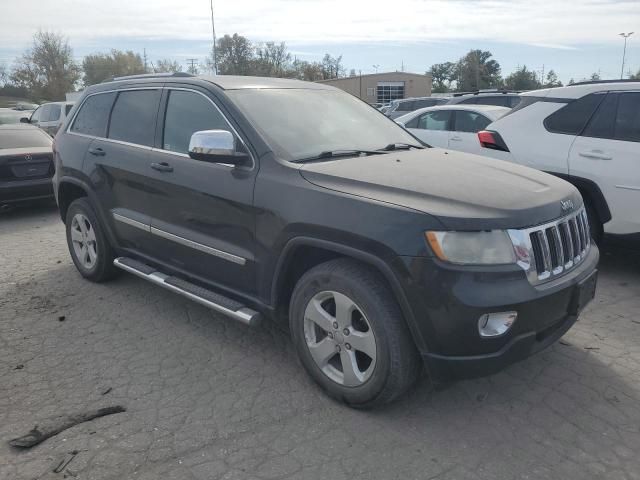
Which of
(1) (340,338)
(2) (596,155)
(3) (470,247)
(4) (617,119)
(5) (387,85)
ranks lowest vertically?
(1) (340,338)

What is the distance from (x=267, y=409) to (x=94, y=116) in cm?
340

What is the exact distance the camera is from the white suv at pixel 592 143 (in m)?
4.99

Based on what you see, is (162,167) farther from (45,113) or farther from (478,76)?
(478,76)

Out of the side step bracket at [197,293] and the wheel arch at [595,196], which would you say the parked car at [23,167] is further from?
the wheel arch at [595,196]

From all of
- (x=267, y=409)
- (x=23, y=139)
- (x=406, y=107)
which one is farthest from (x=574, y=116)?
(x=406, y=107)

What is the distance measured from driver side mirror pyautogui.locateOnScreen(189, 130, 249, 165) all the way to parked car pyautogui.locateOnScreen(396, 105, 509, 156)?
19.4 feet

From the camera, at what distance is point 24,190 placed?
327 inches

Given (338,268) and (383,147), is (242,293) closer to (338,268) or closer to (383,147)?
(338,268)

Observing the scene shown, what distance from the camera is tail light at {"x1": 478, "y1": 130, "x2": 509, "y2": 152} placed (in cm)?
596

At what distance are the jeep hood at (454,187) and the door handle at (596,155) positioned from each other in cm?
199

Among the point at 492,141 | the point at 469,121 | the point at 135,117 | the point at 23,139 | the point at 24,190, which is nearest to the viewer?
the point at 135,117

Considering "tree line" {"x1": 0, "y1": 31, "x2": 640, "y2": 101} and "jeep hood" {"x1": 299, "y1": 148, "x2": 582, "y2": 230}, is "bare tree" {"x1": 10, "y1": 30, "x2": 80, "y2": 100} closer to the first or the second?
"tree line" {"x1": 0, "y1": 31, "x2": 640, "y2": 101}

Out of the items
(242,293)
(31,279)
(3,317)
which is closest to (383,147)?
(242,293)

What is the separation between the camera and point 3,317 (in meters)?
4.51
